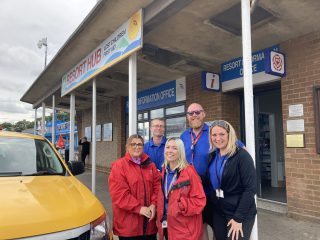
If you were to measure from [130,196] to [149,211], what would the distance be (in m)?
0.23

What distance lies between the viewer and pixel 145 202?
2963mm

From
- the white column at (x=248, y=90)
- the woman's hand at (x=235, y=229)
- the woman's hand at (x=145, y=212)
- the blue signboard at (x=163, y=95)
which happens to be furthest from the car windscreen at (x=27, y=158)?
the blue signboard at (x=163, y=95)

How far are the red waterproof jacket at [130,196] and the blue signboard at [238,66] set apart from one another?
13.1ft

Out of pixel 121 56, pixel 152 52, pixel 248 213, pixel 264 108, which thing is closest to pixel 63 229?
pixel 248 213

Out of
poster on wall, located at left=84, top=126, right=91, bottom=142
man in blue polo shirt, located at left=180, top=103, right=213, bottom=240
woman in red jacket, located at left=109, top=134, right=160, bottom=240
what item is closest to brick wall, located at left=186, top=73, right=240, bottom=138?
man in blue polo shirt, located at left=180, top=103, right=213, bottom=240

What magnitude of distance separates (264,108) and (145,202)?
18.2 ft

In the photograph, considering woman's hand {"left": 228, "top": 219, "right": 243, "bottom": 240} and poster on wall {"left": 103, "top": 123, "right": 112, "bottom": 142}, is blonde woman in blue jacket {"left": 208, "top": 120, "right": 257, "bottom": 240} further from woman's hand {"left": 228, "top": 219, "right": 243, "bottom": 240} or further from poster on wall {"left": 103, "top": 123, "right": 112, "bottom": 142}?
poster on wall {"left": 103, "top": 123, "right": 112, "bottom": 142}

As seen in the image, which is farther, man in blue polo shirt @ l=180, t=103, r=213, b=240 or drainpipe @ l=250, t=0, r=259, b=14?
drainpipe @ l=250, t=0, r=259, b=14

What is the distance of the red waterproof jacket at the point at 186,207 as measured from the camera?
2537 mm

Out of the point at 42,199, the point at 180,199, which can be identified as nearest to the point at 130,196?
the point at 180,199

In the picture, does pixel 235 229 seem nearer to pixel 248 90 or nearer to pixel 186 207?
pixel 186 207

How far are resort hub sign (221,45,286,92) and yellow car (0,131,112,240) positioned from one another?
3.71m

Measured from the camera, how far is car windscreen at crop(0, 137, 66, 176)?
10.8ft

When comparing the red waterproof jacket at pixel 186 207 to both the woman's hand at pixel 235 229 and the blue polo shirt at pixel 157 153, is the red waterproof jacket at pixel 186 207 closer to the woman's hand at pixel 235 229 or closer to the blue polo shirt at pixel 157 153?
the woman's hand at pixel 235 229
